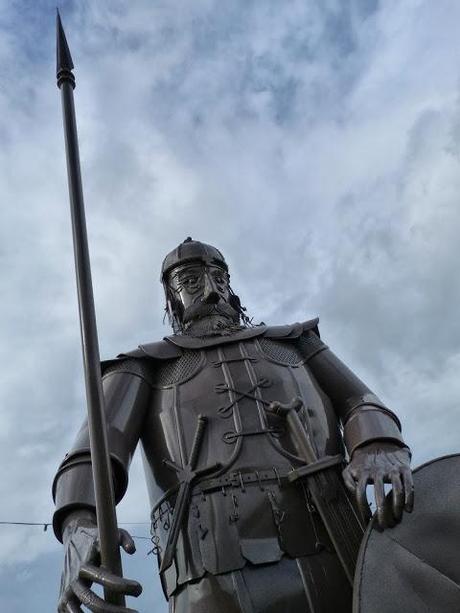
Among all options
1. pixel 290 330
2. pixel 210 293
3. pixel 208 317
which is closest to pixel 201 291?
pixel 210 293

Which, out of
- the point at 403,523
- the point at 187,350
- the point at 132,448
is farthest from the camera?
the point at 187,350

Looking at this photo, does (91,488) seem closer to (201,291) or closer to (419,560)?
(419,560)

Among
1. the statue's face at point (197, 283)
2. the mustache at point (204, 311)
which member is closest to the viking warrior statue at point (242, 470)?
the mustache at point (204, 311)

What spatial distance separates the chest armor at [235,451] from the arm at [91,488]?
9.9 inches

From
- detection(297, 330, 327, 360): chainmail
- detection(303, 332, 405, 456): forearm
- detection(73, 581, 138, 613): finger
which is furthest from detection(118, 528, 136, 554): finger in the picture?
detection(297, 330, 327, 360): chainmail

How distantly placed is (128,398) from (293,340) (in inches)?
72.7

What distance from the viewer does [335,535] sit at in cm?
516

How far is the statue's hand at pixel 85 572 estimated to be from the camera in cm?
372

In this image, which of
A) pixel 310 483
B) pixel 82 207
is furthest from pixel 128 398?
pixel 82 207

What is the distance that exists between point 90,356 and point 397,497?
212 cm

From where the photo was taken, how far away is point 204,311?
304 inches

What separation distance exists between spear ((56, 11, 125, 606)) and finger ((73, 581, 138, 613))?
4 cm

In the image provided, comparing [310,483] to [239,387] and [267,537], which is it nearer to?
[267,537]

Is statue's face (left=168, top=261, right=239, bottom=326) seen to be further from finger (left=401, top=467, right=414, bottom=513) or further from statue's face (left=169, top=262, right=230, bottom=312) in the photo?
finger (left=401, top=467, right=414, bottom=513)
